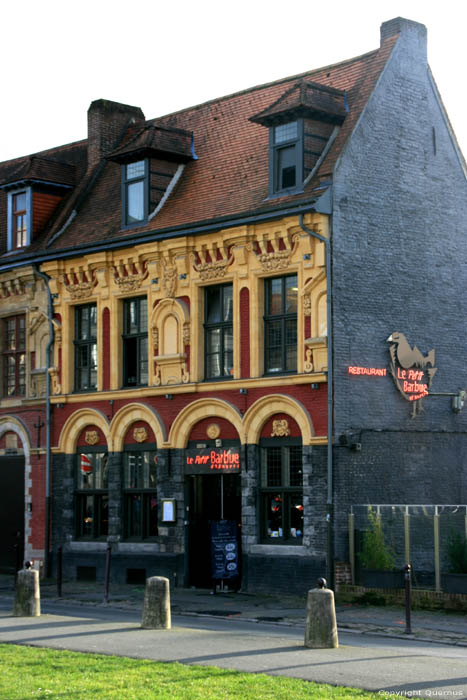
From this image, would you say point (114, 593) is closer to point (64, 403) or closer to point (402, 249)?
point (64, 403)

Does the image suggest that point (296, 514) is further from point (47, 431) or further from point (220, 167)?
point (220, 167)

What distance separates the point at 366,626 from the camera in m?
19.4

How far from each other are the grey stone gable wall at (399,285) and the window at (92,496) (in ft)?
24.6

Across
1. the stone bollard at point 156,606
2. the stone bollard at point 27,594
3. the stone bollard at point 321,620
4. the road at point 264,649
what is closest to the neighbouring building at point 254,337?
the road at point 264,649

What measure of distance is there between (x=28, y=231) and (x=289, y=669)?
2031 cm

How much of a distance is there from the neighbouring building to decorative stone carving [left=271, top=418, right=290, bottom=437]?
0.06 metres

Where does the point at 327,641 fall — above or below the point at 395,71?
below

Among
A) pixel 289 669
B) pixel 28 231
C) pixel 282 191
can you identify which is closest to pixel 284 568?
pixel 282 191

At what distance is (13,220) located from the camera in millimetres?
32250

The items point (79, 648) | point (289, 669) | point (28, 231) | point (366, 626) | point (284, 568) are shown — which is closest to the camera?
point (289, 669)

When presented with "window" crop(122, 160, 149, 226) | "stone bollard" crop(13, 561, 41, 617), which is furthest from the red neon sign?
"stone bollard" crop(13, 561, 41, 617)

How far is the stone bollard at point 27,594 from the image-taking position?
1984cm

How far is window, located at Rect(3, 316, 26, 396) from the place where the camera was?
31.2 m

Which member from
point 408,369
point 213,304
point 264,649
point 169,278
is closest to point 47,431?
point 169,278
